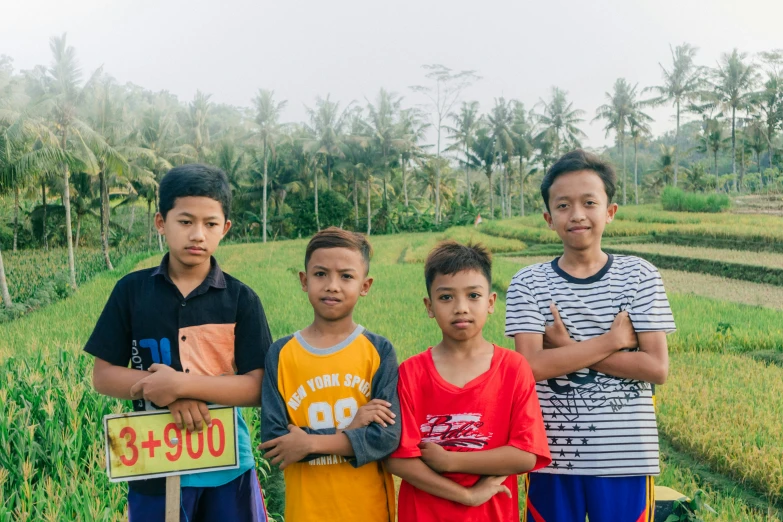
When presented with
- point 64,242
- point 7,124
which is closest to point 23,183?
point 7,124

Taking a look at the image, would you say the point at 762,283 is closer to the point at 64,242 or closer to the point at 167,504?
the point at 167,504

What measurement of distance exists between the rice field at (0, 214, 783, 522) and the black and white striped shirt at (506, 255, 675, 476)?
5.16 feet

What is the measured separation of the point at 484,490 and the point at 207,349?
2.48 ft

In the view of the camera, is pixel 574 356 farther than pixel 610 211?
No

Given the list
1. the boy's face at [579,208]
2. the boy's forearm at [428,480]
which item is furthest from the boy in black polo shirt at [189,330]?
the boy's face at [579,208]

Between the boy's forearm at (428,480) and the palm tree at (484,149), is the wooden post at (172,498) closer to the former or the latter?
the boy's forearm at (428,480)

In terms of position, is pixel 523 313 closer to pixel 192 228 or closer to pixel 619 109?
pixel 192 228

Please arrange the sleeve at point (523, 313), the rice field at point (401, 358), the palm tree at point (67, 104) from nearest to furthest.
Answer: the sleeve at point (523, 313)
the rice field at point (401, 358)
the palm tree at point (67, 104)

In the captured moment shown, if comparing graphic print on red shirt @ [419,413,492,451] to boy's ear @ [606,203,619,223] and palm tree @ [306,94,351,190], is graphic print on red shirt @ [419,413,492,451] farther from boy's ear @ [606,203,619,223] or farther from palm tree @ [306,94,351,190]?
palm tree @ [306,94,351,190]

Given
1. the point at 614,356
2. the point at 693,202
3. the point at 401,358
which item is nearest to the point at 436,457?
the point at 614,356

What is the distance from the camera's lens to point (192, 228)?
152cm

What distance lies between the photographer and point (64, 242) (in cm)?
1827

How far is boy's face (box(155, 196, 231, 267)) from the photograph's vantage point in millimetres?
1498

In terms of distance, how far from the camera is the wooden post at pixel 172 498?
1.41 m
